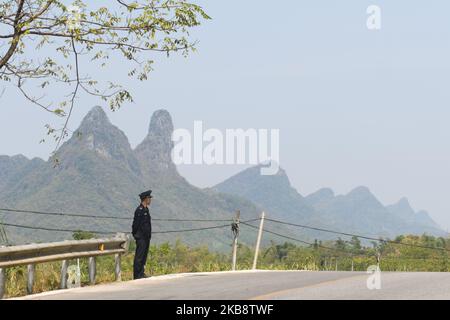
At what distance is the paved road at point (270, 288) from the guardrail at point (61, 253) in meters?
0.48

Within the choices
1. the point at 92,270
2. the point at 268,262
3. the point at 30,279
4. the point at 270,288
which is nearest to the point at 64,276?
the point at 30,279

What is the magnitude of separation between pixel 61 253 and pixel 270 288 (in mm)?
3661

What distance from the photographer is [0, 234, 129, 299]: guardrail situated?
13.4m

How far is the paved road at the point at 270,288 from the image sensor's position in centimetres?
1272

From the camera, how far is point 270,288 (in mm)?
14023

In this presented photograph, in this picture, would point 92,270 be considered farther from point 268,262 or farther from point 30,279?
point 268,262

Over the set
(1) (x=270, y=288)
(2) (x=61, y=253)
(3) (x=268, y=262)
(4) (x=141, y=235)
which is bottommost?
(3) (x=268, y=262)

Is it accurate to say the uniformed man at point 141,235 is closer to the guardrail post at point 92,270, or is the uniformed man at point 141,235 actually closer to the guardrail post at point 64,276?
the guardrail post at point 92,270

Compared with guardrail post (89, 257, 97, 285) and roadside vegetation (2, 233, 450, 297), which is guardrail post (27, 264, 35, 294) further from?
guardrail post (89, 257, 97, 285)

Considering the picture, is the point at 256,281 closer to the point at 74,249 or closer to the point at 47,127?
the point at 74,249

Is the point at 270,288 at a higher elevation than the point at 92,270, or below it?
below

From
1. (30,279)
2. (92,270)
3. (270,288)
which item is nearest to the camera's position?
(30,279)
